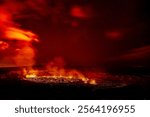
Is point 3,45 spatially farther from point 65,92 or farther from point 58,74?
point 65,92

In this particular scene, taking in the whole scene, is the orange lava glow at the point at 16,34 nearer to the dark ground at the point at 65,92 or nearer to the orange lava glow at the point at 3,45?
the orange lava glow at the point at 3,45

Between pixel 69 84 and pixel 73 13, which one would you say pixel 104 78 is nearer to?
pixel 69 84

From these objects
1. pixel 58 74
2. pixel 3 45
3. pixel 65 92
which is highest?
pixel 3 45

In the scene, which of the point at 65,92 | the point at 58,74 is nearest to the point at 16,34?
the point at 58,74

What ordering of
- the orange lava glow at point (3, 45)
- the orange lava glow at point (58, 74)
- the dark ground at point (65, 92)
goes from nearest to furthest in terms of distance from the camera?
the dark ground at point (65, 92)
the orange lava glow at point (58, 74)
the orange lava glow at point (3, 45)

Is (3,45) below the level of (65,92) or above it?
above

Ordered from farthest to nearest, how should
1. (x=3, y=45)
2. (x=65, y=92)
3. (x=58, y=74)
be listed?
(x=3, y=45)
(x=58, y=74)
(x=65, y=92)

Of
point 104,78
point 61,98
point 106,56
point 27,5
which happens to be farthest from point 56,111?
point 27,5

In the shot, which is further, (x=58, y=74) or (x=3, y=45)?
(x=3, y=45)

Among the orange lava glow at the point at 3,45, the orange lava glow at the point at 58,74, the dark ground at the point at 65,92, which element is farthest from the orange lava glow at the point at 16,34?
the dark ground at the point at 65,92

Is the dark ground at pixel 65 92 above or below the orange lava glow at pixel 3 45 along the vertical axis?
below

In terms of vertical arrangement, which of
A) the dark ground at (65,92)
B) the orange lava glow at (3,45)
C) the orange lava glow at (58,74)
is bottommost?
the dark ground at (65,92)
